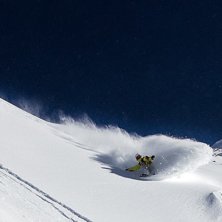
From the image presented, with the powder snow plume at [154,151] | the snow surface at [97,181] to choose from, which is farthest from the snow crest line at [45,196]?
the powder snow plume at [154,151]

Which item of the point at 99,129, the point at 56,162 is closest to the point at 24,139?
the point at 56,162

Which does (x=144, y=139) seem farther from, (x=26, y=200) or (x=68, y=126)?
(x=26, y=200)

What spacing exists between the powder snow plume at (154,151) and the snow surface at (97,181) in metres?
0.04

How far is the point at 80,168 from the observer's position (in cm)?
1545

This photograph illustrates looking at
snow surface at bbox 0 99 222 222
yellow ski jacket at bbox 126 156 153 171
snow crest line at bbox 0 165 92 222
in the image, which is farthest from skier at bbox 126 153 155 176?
snow crest line at bbox 0 165 92 222

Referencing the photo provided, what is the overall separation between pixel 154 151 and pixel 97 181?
700 cm

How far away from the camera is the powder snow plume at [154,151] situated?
59.2 feet

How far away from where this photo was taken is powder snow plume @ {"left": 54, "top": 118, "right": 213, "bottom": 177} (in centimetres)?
1803

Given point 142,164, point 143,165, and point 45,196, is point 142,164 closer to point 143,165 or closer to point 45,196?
point 143,165

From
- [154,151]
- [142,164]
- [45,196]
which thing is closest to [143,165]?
[142,164]

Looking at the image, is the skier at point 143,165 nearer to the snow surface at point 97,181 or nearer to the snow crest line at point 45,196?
the snow surface at point 97,181

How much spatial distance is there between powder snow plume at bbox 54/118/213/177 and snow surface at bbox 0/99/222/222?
0.04 m

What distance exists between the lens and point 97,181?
14.3 metres

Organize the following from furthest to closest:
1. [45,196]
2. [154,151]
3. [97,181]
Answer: [154,151] → [97,181] → [45,196]
